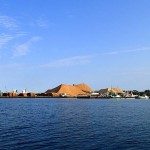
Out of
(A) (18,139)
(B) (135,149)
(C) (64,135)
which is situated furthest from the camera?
(C) (64,135)

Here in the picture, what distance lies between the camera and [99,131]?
2210 inches

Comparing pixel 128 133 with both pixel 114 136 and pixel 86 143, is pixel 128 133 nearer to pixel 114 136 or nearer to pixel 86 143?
pixel 114 136

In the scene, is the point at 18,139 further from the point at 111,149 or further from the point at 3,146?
the point at 111,149

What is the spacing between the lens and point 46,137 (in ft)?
163

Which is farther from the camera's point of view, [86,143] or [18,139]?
[18,139]

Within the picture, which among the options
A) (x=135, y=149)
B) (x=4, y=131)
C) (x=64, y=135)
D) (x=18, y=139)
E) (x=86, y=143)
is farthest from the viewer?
(x=4, y=131)

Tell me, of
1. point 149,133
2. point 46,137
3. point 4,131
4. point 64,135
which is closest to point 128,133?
point 149,133

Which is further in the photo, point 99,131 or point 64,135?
point 99,131

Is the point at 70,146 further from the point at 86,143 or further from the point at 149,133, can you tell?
the point at 149,133

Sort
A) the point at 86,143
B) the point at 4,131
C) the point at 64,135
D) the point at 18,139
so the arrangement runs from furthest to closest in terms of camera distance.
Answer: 1. the point at 4,131
2. the point at 64,135
3. the point at 18,139
4. the point at 86,143

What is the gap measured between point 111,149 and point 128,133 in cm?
1355

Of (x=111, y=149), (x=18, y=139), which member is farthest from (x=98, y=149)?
(x=18, y=139)

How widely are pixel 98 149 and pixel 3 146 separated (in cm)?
1312

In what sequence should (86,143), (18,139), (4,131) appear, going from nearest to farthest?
(86,143)
(18,139)
(4,131)
